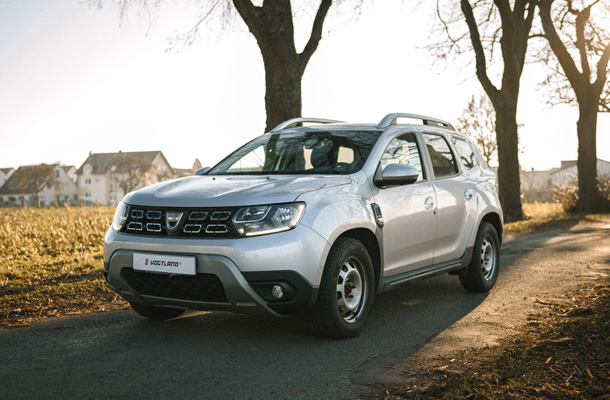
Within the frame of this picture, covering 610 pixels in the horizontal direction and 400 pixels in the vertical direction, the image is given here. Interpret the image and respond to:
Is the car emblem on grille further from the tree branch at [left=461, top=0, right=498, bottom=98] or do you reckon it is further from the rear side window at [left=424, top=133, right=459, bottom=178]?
the tree branch at [left=461, top=0, right=498, bottom=98]

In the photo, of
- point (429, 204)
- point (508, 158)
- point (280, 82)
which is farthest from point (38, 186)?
point (429, 204)

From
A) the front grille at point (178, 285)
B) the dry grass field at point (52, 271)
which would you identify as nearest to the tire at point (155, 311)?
the front grille at point (178, 285)

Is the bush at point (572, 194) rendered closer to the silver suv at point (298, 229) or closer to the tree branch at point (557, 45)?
the tree branch at point (557, 45)

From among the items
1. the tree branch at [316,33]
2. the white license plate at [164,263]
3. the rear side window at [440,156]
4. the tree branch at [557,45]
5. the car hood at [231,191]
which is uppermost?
the tree branch at [557,45]

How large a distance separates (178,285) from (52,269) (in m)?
5.18

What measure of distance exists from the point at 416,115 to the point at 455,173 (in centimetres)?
80

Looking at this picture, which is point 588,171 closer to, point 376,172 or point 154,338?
point 376,172

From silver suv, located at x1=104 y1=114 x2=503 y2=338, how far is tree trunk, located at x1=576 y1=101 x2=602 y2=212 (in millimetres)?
17798

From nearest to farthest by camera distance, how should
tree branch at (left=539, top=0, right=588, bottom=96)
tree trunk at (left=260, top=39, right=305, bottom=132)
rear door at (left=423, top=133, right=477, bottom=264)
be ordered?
rear door at (left=423, top=133, right=477, bottom=264) < tree trunk at (left=260, top=39, right=305, bottom=132) < tree branch at (left=539, top=0, right=588, bottom=96)

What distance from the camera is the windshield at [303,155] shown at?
5613 millimetres

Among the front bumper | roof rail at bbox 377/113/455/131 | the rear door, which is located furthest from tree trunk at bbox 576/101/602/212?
the front bumper

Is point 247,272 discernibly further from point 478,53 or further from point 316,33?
point 478,53

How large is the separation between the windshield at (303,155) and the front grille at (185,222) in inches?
45.4

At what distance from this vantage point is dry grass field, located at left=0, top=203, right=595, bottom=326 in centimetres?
647
